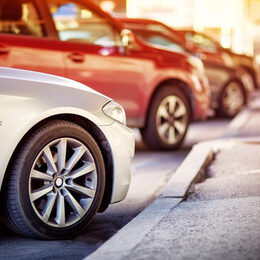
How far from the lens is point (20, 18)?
8.06 m

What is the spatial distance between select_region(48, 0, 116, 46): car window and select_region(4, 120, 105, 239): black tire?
360 cm

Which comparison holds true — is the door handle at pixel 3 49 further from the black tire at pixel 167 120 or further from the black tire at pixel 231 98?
the black tire at pixel 231 98

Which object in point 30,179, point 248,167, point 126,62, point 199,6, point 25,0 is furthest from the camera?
point 199,6

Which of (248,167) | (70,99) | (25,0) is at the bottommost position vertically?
(248,167)

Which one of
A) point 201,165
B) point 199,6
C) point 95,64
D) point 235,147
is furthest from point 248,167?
point 199,6

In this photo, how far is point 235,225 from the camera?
15.7 feet

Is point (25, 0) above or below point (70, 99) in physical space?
above

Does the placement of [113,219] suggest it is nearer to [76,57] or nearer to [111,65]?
[76,57]

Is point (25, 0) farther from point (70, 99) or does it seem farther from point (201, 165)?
point (70, 99)

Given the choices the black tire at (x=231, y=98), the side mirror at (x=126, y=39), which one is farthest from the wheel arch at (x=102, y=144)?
the black tire at (x=231, y=98)

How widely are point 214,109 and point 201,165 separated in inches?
326

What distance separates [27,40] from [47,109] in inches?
116

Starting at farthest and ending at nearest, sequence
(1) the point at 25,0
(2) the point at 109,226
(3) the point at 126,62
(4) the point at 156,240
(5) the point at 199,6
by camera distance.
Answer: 1. (5) the point at 199,6
2. (3) the point at 126,62
3. (1) the point at 25,0
4. (2) the point at 109,226
5. (4) the point at 156,240

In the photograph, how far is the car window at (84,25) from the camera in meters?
8.77
